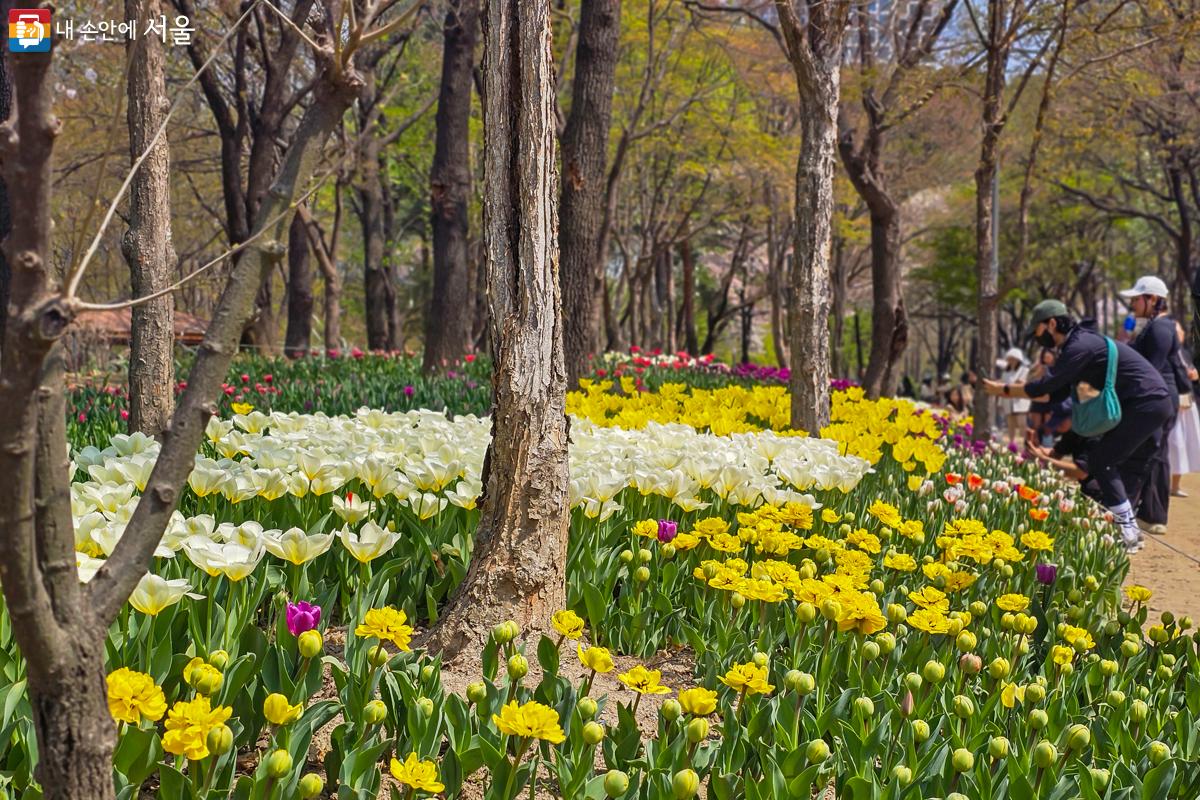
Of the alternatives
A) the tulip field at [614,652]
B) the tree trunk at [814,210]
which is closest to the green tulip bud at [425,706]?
the tulip field at [614,652]

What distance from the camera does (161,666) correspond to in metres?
2.02


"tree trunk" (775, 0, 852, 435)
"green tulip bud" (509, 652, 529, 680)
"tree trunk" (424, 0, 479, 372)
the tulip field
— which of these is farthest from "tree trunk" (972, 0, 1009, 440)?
"green tulip bud" (509, 652, 529, 680)

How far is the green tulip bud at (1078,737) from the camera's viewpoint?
210 cm

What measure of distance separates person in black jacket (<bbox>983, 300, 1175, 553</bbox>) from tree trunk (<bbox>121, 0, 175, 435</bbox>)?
463 cm

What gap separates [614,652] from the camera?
296 centimetres


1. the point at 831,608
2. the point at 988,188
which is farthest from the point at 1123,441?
the point at 831,608

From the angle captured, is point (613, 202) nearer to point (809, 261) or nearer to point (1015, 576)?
point (809, 261)

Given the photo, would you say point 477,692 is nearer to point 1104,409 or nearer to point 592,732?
point 592,732

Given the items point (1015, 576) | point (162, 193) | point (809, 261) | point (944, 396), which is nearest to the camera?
point (1015, 576)

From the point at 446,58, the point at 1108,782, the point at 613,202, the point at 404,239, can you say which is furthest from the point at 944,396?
the point at 1108,782

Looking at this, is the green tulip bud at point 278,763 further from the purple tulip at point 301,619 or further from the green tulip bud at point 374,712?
the purple tulip at point 301,619

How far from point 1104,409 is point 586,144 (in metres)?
4.52

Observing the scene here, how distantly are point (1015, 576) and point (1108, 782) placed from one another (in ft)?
6.28

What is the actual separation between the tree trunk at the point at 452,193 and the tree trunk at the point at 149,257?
5.64 m
